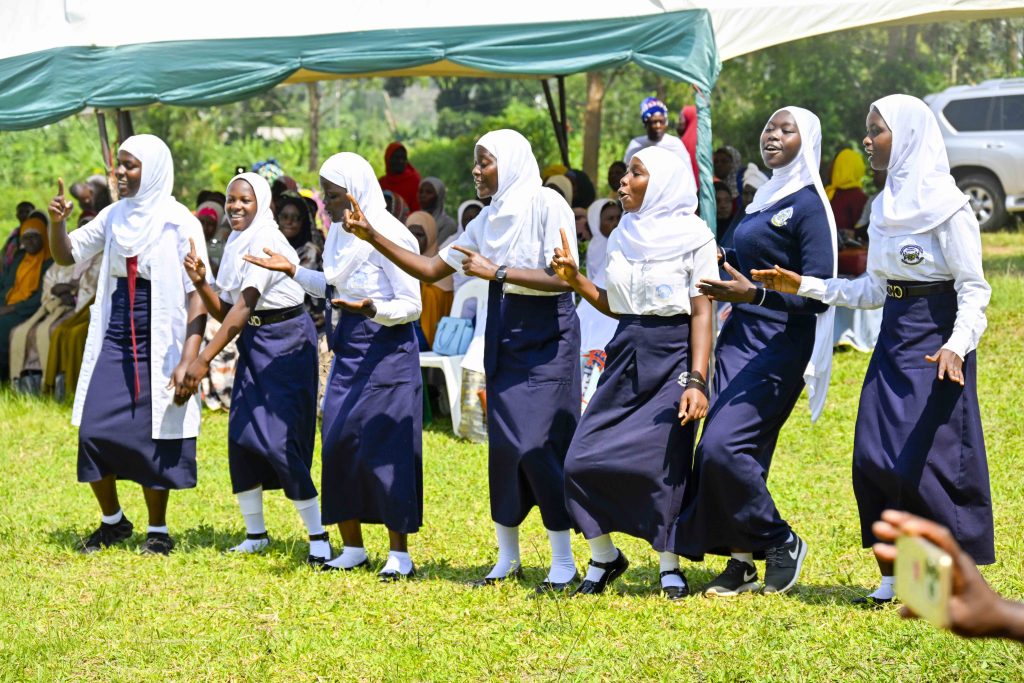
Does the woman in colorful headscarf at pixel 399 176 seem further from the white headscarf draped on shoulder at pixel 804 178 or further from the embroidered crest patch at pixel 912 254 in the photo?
the embroidered crest patch at pixel 912 254

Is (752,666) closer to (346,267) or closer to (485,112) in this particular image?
(346,267)

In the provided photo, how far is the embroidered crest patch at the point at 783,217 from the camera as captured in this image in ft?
17.2

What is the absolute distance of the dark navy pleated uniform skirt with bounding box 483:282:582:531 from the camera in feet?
18.1

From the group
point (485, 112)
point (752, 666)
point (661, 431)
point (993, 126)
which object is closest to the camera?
point (752, 666)

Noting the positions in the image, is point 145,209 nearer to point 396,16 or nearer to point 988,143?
point 396,16

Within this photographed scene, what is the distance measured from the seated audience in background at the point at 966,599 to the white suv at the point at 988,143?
51.6ft

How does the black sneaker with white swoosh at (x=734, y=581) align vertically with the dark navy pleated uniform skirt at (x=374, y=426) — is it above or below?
below

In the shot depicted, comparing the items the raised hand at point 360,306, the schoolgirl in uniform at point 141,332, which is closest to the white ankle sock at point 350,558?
the schoolgirl in uniform at point 141,332

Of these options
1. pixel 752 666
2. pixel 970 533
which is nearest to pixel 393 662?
pixel 752 666

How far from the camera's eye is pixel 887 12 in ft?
31.5

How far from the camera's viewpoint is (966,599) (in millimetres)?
1917

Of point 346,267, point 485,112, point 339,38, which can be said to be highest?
point 339,38

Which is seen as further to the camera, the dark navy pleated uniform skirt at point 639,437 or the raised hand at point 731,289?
the dark navy pleated uniform skirt at point 639,437

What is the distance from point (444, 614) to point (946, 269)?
7.44ft
